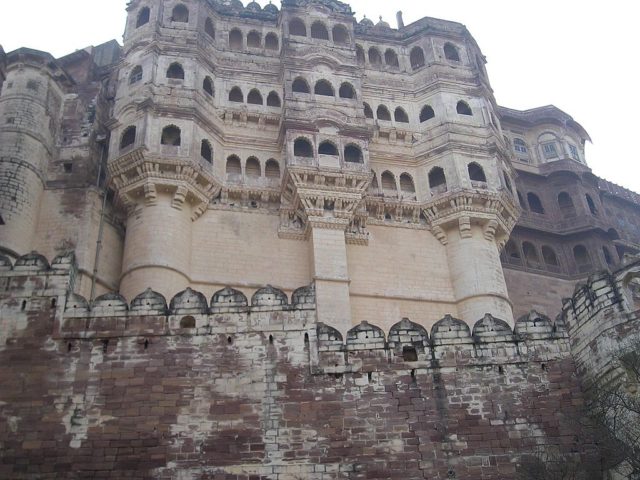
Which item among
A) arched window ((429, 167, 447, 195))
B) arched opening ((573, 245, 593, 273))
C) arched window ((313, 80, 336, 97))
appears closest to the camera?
arched window ((429, 167, 447, 195))

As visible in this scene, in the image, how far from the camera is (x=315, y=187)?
23.6 m

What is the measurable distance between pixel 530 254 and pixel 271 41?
13.6m

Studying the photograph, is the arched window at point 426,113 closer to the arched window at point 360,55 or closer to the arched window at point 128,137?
the arched window at point 360,55

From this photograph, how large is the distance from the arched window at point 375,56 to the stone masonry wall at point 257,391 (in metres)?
17.2

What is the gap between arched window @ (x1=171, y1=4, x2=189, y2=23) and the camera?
2661 cm

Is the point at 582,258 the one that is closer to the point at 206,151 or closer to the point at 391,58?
the point at 391,58

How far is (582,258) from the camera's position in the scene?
31.8 metres

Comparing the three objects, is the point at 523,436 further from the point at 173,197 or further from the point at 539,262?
the point at 539,262

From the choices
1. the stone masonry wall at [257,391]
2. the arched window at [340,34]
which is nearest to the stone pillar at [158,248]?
the stone masonry wall at [257,391]

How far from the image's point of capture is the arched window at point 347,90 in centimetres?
2633

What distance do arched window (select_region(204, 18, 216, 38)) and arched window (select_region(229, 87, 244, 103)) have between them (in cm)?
255

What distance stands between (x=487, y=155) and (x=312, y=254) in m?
7.68

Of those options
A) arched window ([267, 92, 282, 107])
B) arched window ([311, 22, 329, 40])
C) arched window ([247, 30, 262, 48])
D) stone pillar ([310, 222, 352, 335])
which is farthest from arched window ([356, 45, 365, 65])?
stone pillar ([310, 222, 352, 335])

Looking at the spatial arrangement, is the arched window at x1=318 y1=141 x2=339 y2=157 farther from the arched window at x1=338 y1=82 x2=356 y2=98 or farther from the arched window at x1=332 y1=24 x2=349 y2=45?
the arched window at x1=332 y1=24 x2=349 y2=45
